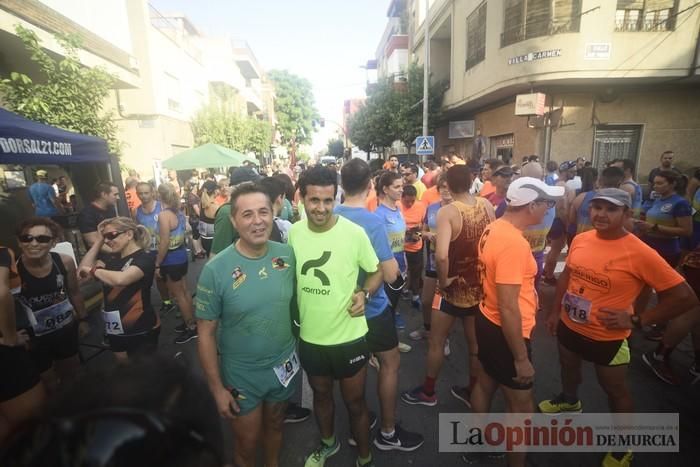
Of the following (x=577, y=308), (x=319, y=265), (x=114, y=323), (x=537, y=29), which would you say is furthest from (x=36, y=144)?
(x=537, y=29)

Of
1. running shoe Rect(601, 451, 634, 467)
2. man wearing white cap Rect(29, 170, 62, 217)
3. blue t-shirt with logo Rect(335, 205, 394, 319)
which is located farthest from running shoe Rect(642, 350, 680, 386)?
man wearing white cap Rect(29, 170, 62, 217)

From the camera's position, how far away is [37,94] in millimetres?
6750

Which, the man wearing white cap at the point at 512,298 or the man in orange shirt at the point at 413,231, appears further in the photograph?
the man in orange shirt at the point at 413,231

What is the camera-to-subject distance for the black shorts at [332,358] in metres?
2.27

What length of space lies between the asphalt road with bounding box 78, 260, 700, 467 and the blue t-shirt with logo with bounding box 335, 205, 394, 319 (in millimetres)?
1198

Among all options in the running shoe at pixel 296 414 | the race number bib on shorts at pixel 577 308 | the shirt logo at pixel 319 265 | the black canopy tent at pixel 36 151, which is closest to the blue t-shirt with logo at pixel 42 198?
the black canopy tent at pixel 36 151

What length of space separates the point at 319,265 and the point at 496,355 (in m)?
1.33

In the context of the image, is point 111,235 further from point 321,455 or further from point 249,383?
point 321,455

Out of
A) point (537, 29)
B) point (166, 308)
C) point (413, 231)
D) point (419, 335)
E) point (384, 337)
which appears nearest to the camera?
point (384, 337)

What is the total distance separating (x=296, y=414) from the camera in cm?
330

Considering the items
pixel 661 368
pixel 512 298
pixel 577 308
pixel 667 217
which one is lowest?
pixel 661 368

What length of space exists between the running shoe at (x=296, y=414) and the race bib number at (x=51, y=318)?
2.17m

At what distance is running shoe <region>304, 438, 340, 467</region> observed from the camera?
266cm

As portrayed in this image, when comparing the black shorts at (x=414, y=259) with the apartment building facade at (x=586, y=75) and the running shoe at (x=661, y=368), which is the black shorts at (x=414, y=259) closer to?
the running shoe at (x=661, y=368)
